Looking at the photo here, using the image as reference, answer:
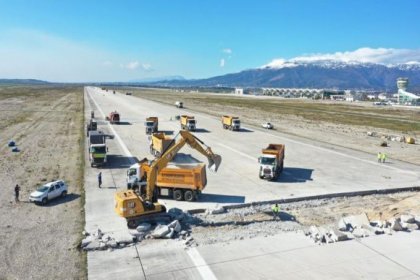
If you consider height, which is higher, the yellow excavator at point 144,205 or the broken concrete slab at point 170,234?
the yellow excavator at point 144,205

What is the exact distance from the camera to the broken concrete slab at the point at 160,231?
23.7 metres

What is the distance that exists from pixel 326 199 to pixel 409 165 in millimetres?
19684

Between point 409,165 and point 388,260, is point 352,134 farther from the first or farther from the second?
point 388,260

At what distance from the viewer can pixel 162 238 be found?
933 inches

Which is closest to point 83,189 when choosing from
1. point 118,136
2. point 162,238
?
point 162,238

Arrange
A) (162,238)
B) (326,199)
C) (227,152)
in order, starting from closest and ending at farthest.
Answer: (162,238), (326,199), (227,152)

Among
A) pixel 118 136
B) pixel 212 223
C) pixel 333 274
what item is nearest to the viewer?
pixel 333 274

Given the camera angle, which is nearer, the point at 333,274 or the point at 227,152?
the point at 333,274

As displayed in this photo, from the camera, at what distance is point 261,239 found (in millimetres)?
23672

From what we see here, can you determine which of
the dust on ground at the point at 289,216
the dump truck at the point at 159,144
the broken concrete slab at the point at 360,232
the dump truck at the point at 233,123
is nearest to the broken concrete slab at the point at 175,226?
the dust on ground at the point at 289,216

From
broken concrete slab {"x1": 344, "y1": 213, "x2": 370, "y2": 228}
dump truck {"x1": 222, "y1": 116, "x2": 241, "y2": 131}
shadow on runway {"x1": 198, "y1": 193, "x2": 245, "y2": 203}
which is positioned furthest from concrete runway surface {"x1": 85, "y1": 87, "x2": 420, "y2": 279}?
dump truck {"x1": 222, "y1": 116, "x2": 241, "y2": 131}

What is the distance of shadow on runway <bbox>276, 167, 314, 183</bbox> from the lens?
124 feet

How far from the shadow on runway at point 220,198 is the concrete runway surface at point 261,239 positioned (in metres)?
0.08

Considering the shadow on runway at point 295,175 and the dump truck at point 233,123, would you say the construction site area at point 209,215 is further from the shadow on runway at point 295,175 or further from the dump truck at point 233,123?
the dump truck at point 233,123
